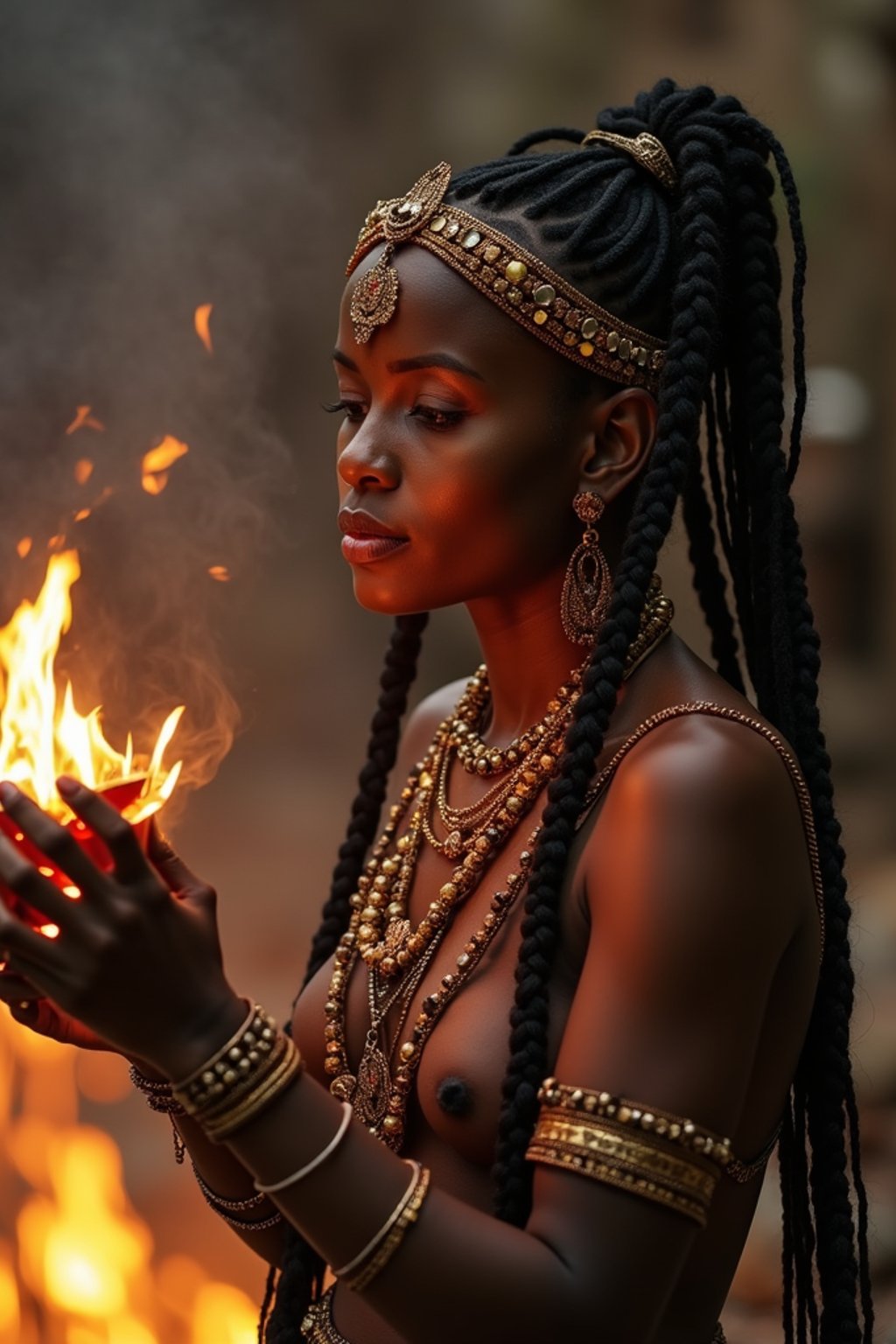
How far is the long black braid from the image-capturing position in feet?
6.97

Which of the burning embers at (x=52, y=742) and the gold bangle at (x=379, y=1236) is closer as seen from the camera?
the gold bangle at (x=379, y=1236)

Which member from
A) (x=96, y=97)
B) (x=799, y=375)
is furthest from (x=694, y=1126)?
(x=96, y=97)

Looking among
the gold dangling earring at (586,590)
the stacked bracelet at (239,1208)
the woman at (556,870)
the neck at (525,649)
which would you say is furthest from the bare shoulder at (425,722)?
the stacked bracelet at (239,1208)

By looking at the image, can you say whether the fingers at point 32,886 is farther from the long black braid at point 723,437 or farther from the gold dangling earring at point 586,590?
the gold dangling earring at point 586,590

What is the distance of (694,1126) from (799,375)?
1.15 m

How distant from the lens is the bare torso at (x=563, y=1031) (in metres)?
2.04

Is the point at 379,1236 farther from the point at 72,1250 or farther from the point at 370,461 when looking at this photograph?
the point at 72,1250

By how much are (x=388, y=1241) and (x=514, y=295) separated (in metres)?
1.19

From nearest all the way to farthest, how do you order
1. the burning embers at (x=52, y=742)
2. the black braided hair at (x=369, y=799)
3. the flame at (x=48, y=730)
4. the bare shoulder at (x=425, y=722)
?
the burning embers at (x=52, y=742)
the flame at (x=48, y=730)
the black braided hair at (x=369, y=799)
the bare shoulder at (x=425, y=722)

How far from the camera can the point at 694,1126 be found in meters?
1.85

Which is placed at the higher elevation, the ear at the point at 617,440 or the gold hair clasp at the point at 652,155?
the gold hair clasp at the point at 652,155

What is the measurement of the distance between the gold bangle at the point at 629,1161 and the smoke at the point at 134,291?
1.77 metres

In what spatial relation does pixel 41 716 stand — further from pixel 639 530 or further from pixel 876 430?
pixel 876 430

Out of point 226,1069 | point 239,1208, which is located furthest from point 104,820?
point 239,1208
